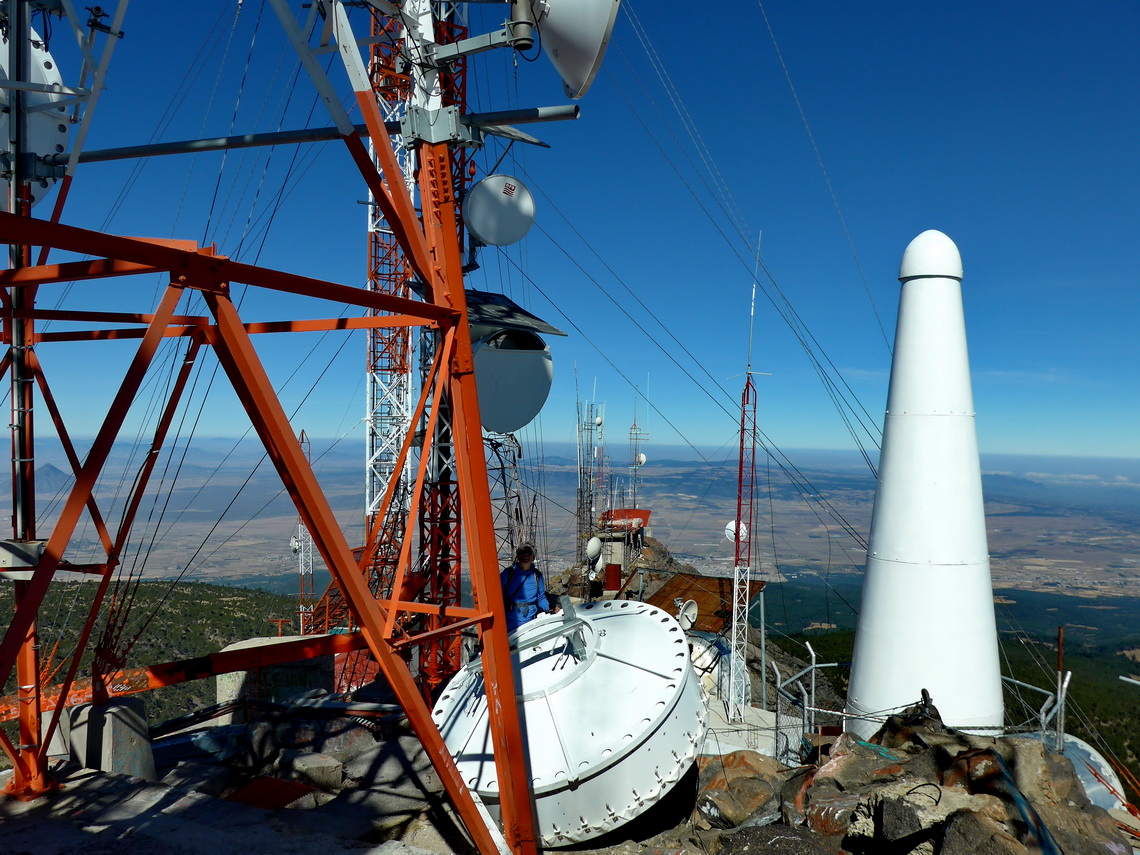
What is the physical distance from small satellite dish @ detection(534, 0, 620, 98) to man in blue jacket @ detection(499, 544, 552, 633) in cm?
665

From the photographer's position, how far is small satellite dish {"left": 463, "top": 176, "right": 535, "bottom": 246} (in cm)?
1142

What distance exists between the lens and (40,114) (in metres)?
8.74

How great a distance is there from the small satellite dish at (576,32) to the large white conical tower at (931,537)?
203 inches

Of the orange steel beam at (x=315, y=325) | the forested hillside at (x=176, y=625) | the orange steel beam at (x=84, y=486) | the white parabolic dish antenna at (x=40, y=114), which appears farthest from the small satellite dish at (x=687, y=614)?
the forested hillside at (x=176, y=625)

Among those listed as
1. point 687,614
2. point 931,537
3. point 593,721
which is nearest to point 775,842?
point 593,721

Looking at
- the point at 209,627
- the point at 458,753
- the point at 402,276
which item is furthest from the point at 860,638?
the point at 209,627

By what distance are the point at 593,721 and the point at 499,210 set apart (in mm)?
7902

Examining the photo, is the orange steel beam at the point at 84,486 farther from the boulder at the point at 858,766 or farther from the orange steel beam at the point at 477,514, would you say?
the boulder at the point at 858,766

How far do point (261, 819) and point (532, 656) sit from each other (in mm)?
3653

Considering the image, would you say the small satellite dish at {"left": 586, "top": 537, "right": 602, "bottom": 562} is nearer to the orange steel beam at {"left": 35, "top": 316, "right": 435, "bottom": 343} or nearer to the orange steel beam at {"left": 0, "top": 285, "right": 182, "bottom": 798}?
the orange steel beam at {"left": 35, "top": 316, "right": 435, "bottom": 343}

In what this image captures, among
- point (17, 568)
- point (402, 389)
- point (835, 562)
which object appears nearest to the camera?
point (17, 568)

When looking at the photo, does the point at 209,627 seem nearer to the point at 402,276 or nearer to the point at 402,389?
the point at 402,389

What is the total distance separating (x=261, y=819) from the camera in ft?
21.7

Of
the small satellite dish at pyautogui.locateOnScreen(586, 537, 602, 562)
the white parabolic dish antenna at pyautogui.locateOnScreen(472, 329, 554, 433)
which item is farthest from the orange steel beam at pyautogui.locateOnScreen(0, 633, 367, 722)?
the small satellite dish at pyautogui.locateOnScreen(586, 537, 602, 562)
